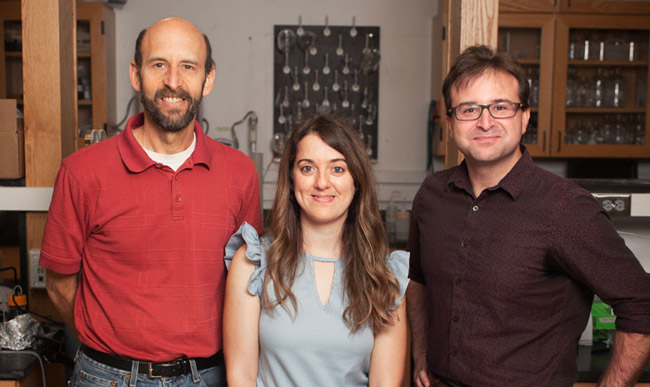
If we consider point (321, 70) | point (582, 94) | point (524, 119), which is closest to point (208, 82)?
point (524, 119)

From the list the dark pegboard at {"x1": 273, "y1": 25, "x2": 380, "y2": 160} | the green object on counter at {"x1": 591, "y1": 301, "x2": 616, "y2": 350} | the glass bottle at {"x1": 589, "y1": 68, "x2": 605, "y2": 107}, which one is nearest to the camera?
the green object on counter at {"x1": 591, "y1": 301, "x2": 616, "y2": 350}

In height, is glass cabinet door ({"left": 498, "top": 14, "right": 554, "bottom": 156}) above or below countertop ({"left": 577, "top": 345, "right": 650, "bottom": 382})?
above

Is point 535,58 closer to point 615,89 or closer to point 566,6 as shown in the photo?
point 566,6

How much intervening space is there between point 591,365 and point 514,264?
1.97 ft

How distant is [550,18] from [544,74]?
0.38m

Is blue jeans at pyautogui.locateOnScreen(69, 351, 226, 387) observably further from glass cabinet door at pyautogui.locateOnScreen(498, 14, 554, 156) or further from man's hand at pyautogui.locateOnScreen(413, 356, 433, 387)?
glass cabinet door at pyautogui.locateOnScreen(498, 14, 554, 156)

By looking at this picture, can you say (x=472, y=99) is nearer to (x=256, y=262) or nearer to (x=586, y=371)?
(x=256, y=262)

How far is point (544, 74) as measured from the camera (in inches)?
158

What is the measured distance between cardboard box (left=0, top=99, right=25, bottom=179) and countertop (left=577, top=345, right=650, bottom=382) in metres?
1.95

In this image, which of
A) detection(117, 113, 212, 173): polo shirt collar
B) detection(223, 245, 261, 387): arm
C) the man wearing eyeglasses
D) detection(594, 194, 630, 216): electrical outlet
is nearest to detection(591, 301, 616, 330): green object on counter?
detection(594, 194, 630, 216): electrical outlet

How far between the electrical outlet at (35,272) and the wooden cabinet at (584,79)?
3211mm

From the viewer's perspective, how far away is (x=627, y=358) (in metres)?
1.28

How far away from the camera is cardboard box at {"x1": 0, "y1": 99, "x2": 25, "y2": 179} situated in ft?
6.65

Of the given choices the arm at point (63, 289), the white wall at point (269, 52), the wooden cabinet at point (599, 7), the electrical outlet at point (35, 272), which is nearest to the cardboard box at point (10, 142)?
the electrical outlet at point (35, 272)
